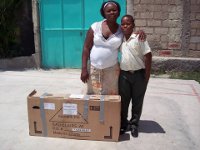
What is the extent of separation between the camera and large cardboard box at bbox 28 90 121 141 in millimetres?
3268

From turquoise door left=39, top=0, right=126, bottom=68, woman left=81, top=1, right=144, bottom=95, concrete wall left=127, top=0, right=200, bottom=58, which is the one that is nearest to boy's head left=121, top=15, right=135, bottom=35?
woman left=81, top=1, right=144, bottom=95

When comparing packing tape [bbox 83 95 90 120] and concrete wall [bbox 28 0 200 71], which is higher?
concrete wall [bbox 28 0 200 71]

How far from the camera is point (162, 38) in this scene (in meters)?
6.95

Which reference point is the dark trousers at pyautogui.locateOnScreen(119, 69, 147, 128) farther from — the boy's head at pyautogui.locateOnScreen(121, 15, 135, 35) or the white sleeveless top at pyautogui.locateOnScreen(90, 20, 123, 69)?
the boy's head at pyautogui.locateOnScreen(121, 15, 135, 35)

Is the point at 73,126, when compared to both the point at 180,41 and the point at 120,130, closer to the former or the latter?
the point at 120,130

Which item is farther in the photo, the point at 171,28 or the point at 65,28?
the point at 65,28

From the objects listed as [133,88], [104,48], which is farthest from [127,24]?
[133,88]

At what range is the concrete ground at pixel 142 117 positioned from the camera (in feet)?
10.9

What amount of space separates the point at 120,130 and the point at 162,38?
3.93 meters

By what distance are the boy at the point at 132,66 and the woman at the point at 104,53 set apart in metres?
0.09

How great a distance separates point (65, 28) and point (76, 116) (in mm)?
4546

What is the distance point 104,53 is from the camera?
3.26 m

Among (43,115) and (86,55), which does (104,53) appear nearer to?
(86,55)

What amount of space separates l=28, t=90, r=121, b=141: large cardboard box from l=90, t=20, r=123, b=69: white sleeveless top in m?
0.40
